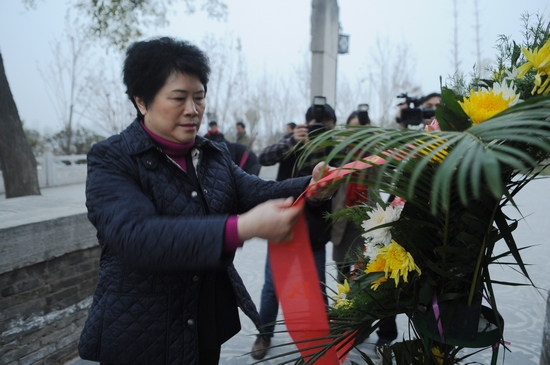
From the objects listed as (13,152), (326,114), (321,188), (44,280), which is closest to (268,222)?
(321,188)

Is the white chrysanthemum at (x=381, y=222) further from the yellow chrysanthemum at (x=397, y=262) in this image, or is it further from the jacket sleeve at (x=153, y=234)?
the jacket sleeve at (x=153, y=234)

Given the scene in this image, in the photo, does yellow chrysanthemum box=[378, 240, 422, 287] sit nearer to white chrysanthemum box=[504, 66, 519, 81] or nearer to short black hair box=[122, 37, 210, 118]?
white chrysanthemum box=[504, 66, 519, 81]

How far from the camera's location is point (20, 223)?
8.97 feet

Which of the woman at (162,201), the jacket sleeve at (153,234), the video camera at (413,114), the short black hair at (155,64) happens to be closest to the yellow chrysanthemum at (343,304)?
the woman at (162,201)

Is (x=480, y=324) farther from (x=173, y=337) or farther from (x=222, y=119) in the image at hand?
(x=222, y=119)

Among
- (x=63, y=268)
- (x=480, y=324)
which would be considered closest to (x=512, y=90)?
(x=480, y=324)

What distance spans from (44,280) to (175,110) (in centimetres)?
190

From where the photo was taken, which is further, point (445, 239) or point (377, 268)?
point (377, 268)

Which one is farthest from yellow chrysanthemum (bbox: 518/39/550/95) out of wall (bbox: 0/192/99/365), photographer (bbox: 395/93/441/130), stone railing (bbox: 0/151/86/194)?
stone railing (bbox: 0/151/86/194)

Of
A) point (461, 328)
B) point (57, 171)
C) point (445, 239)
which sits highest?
point (445, 239)

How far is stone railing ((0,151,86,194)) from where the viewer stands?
12.9 meters

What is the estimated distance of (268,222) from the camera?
1.25 meters

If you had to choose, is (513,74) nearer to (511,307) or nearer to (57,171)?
(511,307)

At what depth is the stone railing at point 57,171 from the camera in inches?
507
